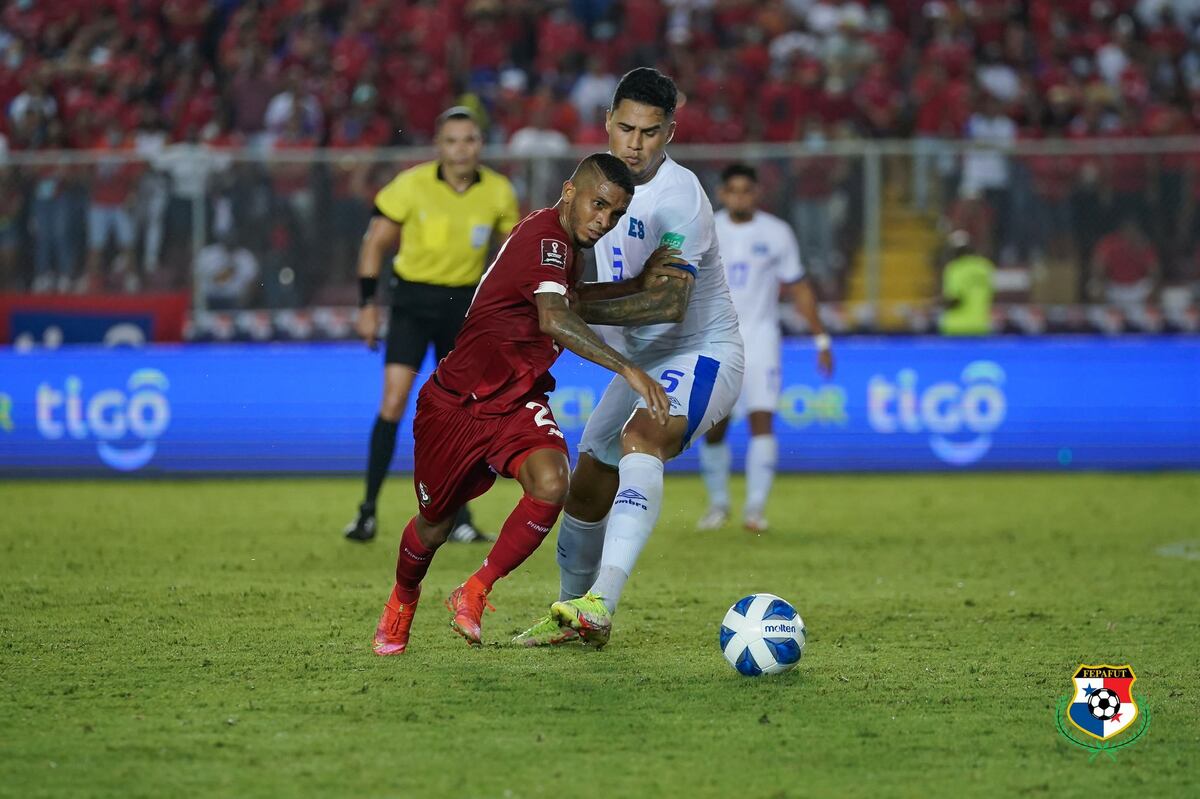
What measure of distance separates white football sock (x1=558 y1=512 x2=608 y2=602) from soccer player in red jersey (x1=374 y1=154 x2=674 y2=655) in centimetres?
55

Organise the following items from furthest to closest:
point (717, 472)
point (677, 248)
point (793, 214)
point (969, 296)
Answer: point (793, 214) < point (969, 296) < point (717, 472) < point (677, 248)

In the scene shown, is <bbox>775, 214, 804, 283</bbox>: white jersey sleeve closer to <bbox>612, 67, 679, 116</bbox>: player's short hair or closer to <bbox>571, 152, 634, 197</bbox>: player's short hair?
<bbox>612, 67, 679, 116</bbox>: player's short hair

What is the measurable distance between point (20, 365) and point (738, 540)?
6604 mm

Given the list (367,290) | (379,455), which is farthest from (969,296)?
(379,455)

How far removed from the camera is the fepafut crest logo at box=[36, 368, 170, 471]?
1334 centimetres

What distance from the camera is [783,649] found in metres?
5.80

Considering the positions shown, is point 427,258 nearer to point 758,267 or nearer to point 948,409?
point 758,267

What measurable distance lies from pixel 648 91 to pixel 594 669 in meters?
2.21

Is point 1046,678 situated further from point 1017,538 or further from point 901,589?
point 1017,538

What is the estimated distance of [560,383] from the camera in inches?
535

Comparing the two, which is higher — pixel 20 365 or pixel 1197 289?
pixel 1197 289

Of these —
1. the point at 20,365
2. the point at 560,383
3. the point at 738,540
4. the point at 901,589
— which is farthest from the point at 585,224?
the point at 20,365

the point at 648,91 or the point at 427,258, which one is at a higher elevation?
the point at 648,91

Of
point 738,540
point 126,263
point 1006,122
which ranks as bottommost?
point 738,540
